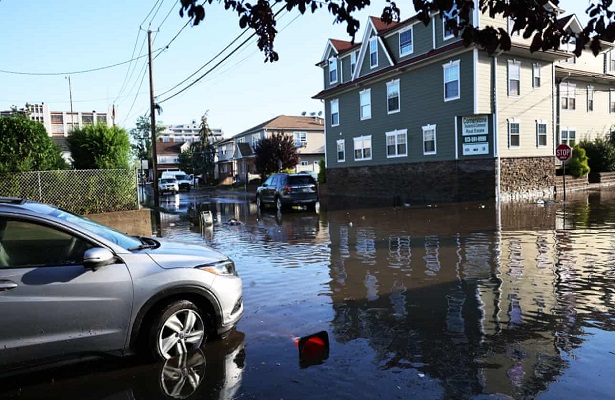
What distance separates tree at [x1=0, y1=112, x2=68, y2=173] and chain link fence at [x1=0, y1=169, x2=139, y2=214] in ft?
1.06

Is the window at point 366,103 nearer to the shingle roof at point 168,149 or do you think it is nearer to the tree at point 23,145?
the tree at point 23,145

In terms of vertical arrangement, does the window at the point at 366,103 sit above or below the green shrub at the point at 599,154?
above

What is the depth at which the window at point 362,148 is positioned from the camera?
2956 cm

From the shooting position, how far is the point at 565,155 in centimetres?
2062

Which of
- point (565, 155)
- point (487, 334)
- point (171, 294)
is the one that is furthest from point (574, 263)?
point (565, 155)

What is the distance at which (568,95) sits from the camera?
1130 inches

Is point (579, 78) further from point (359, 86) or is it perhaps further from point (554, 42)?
point (554, 42)

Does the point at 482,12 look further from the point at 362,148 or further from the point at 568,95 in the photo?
the point at 568,95

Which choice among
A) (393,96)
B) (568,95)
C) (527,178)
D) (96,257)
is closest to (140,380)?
(96,257)

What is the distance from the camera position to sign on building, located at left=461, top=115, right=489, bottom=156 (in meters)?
22.5

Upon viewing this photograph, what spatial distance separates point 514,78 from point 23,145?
21.5 m

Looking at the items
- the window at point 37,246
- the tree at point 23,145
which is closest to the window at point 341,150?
the tree at point 23,145

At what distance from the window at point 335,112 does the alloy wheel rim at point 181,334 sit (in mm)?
29035

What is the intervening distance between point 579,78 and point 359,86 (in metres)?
13.6
